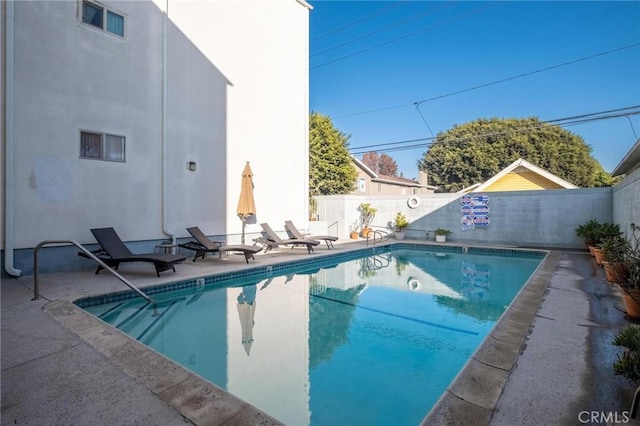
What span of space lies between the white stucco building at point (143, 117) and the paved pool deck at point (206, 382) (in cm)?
319

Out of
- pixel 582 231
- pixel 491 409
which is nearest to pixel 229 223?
pixel 491 409

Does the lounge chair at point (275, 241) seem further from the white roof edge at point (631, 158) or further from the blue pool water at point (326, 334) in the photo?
the white roof edge at point (631, 158)

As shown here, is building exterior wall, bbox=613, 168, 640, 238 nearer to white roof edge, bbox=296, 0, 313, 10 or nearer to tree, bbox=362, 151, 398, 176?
white roof edge, bbox=296, 0, 313, 10

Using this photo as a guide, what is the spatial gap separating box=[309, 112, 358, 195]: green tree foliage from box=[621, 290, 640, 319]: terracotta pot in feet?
55.7

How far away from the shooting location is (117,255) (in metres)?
6.87

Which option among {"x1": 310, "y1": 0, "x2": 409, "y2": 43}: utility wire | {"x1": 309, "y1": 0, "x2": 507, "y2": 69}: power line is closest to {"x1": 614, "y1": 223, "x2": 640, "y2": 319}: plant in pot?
{"x1": 309, "y1": 0, "x2": 507, "y2": 69}: power line

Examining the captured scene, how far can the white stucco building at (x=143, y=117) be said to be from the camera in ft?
21.9

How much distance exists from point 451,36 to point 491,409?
17.3 metres

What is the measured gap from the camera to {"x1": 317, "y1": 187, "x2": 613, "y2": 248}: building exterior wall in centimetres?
1192

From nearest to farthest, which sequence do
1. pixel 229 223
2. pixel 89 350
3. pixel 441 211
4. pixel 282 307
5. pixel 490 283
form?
pixel 89 350 < pixel 282 307 < pixel 490 283 < pixel 229 223 < pixel 441 211

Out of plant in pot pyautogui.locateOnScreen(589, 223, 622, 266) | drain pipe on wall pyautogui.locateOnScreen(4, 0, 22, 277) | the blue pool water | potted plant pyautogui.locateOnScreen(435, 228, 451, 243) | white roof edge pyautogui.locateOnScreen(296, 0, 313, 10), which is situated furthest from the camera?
potted plant pyautogui.locateOnScreen(435, 228, 451, 243)

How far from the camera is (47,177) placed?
691 cm

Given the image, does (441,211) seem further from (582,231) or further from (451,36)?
(451,36)

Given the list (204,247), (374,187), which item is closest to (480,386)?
(204,247)
